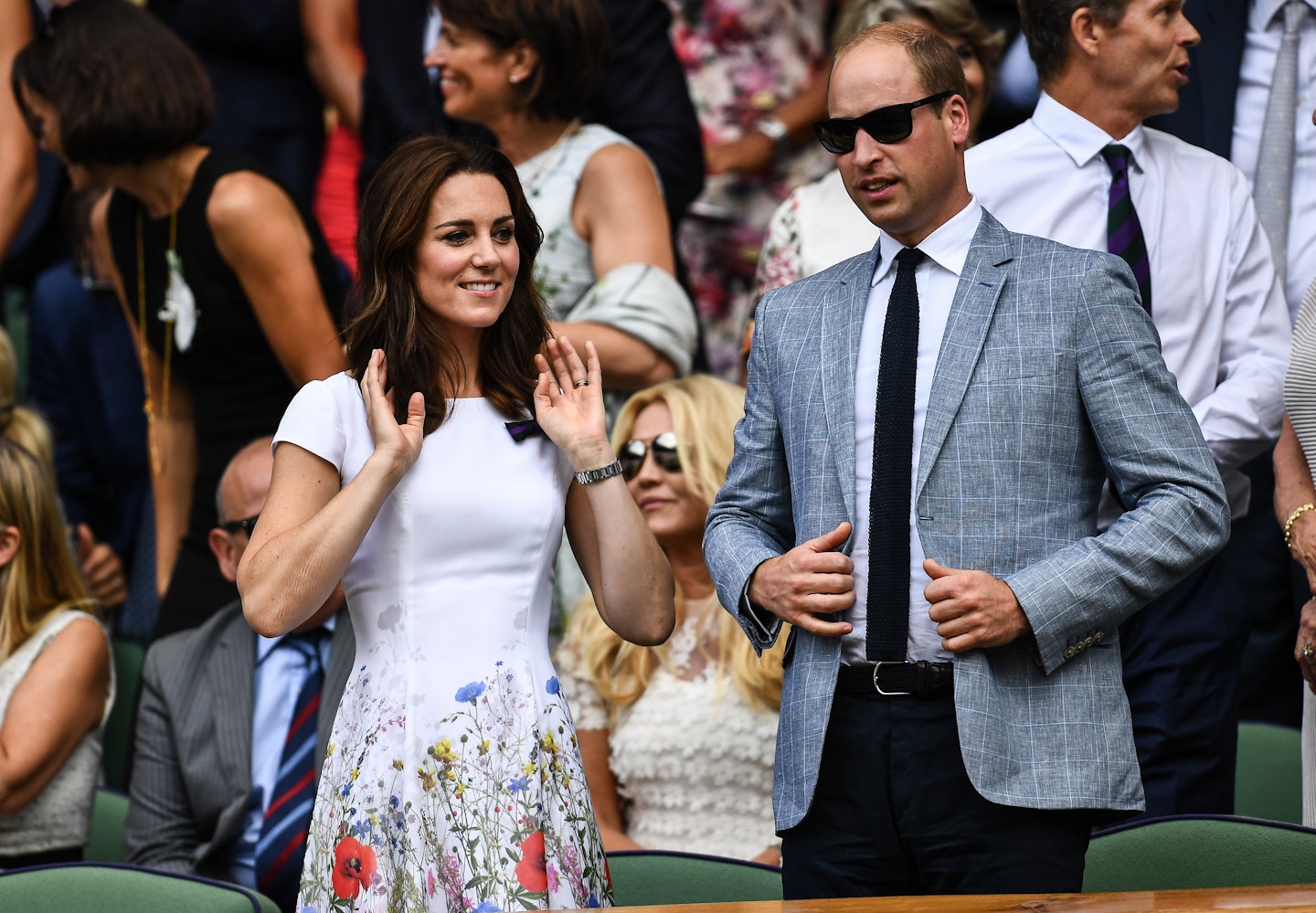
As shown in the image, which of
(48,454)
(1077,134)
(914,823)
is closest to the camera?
(914,823)

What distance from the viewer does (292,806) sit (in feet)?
11.6

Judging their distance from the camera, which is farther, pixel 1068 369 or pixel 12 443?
pixel 12 443

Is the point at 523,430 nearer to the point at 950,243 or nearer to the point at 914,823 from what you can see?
the point at 950,243

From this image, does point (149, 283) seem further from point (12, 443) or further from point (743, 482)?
point (743, 482)

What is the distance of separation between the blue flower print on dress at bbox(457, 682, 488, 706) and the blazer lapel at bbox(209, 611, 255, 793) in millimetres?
1288

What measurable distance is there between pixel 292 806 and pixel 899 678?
163 centimetres

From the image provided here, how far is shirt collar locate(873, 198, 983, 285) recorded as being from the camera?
2.62 meters

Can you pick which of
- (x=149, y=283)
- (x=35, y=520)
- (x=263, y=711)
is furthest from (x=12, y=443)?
(x=263, y=711)

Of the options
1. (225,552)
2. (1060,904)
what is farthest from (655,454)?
(1060,904)

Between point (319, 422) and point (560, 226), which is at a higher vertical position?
point (560, 226)

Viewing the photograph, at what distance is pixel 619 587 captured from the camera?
2598 millimetres

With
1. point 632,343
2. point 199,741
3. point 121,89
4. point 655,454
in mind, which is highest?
point 121,89

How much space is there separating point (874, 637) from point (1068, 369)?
1.58 feet

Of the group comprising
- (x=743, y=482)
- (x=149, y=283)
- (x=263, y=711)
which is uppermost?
(x=149, y=283)
